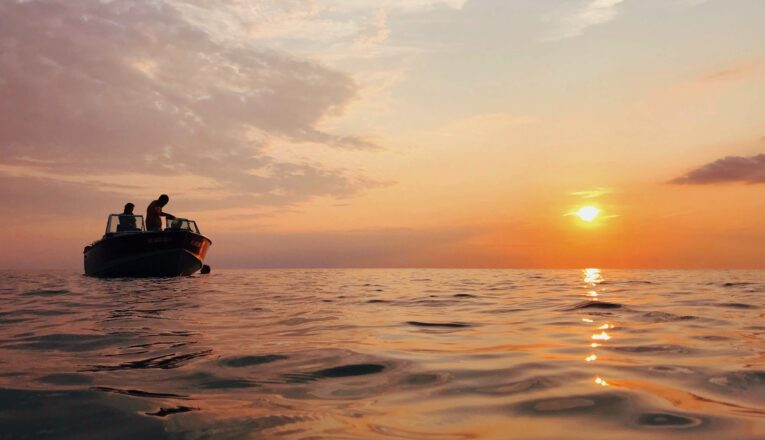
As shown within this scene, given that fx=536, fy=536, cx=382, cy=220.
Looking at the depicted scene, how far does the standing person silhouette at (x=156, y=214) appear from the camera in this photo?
25089 millimetres

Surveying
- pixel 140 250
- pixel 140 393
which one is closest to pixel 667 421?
pixel 140 393

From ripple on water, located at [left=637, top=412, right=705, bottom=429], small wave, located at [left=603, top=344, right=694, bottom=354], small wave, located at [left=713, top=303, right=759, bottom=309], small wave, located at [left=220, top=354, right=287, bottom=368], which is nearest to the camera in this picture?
ripple on water, located at [left=637, top=412, right=705, bottom=429]

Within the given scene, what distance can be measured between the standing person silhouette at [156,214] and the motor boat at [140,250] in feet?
1.67

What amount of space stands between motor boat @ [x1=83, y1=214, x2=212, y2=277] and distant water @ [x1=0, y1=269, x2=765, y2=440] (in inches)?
660

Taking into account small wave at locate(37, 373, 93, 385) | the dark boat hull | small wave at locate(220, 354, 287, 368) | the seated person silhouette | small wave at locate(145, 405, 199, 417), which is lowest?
small wave at locate(220, 354, 287, 368)

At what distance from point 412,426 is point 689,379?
262cm

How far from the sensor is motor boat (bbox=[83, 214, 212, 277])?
2491 cm

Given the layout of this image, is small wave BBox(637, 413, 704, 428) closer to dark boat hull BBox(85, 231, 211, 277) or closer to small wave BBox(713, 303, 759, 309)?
small wave BBox(713, 303, 759, 309)

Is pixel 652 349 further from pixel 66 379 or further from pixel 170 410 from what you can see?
pixel 66 379

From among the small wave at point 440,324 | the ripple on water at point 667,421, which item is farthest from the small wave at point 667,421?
the small wave at point 440,324

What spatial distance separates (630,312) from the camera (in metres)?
10.1

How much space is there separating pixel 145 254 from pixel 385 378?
23359 millimetres

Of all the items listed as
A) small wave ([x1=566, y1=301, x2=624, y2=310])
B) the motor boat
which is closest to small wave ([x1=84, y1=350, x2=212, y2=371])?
small wave ([x1=566, y1=301, x2=624, y2=310])

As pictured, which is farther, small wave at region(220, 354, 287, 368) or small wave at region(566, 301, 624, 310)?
small wave at region(566, 301, 624, 310)
